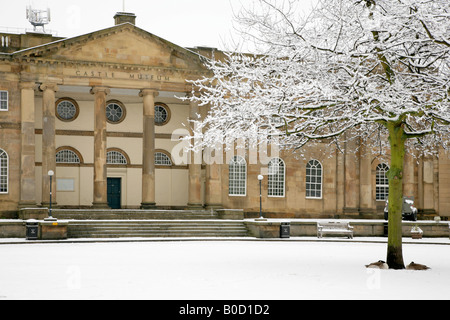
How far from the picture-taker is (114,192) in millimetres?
41000

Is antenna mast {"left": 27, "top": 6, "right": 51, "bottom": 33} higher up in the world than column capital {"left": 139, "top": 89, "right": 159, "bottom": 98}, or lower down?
higher up

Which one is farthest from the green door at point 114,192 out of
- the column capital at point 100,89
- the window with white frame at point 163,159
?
the column capital at point 100,89

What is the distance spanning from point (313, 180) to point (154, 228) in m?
14.7

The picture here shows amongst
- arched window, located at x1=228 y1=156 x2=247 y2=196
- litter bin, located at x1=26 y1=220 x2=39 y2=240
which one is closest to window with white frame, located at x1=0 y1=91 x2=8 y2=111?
litter bin, located at x1=26 y1=220 x2=39 y2=240

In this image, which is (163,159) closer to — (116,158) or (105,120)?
(116,158)

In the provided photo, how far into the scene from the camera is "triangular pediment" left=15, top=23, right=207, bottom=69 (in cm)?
3506

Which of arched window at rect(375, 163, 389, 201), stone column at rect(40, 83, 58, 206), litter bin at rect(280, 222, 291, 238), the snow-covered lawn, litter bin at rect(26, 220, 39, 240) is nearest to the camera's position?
the snow-covered lawn

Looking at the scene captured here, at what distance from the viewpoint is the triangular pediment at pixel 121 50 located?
3506 cm

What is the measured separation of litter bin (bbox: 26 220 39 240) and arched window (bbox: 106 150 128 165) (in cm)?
1371

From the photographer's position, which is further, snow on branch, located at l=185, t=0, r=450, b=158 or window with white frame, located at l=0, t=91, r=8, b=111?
window with white frame, located at l=0, t=91, r=8, b=111

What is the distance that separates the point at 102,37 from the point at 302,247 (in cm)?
1775

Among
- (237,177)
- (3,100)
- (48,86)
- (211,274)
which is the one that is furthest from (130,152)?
(211,274)

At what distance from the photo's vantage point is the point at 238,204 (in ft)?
133

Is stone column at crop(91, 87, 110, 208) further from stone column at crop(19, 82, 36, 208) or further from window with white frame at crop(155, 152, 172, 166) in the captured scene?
window with white frame at crop(155, 152, 172, 166)
